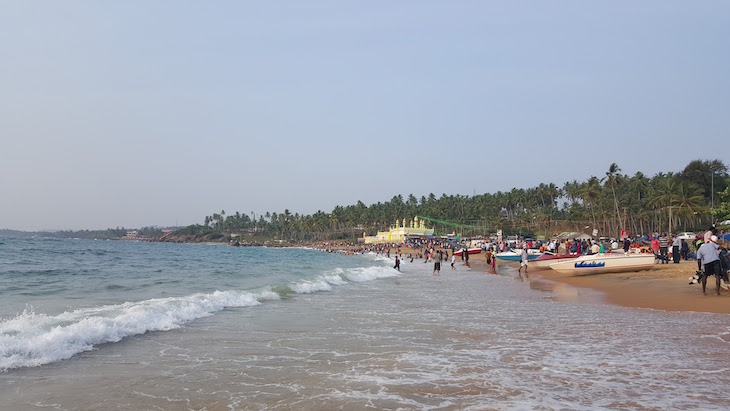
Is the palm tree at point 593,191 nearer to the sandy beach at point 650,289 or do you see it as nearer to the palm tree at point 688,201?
the palm tree at point 688,201

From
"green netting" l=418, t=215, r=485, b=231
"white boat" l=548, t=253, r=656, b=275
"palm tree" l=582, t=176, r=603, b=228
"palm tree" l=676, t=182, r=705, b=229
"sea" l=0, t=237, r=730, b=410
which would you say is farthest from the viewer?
"green netting" l=418, t=215, r=485, b=231

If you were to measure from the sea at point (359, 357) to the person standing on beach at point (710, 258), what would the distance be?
2312 millimetres

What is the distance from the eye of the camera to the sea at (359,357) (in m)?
6.36

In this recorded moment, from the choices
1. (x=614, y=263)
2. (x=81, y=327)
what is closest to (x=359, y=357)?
(x=81, y=327)

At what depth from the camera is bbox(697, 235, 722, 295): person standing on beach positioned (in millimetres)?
14203

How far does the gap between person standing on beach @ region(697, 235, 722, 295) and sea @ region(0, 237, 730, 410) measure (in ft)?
7.58

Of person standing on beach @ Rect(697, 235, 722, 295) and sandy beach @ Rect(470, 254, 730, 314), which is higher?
person standing on beach @ Rect(697, 235, 722, 295)

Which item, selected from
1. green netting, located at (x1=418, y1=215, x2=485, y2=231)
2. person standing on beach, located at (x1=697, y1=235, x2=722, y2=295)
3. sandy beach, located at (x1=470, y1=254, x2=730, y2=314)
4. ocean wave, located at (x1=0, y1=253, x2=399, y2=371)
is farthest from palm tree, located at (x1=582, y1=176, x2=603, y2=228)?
ocean wave, located at (x1=0, y1=253, x2=399, y2=371)

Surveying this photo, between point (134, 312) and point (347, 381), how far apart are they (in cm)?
746

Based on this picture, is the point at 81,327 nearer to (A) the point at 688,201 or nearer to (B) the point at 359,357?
(B) the point at 359,357

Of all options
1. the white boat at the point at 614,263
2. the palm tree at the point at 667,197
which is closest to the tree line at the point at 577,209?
the palm tree at the point at 667,197

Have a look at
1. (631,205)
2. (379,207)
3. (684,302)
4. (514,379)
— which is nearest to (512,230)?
(631,205)

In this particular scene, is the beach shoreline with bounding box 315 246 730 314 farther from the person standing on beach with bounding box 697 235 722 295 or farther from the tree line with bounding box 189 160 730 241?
the tree line with bounding box 189 160 730 241

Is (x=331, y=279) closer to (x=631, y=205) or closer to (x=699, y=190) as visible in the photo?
(x=699, y=190)
